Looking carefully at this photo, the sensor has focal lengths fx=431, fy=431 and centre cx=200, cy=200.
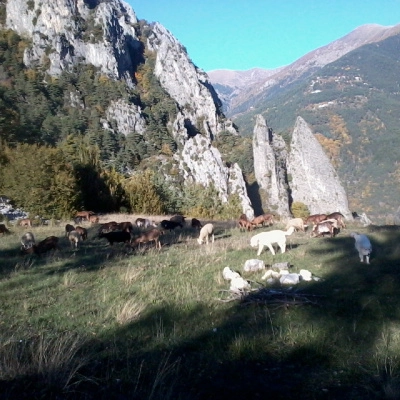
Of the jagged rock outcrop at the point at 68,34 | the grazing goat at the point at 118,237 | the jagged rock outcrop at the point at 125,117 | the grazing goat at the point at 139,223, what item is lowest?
the grazing goat at the point at 118,237

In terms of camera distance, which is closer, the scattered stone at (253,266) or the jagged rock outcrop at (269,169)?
the scattered stone at (253,266)

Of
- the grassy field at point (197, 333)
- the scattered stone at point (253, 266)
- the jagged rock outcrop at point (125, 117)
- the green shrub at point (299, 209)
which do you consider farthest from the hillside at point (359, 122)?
the grassy field at point (197, 333)

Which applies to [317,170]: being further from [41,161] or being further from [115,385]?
[115,385]

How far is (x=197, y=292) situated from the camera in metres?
8.20

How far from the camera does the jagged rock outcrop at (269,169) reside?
9152cm

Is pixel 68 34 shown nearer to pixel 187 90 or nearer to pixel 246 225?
pixel 187 90

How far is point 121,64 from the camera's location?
114 metres

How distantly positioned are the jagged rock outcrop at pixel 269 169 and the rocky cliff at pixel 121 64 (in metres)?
12.0

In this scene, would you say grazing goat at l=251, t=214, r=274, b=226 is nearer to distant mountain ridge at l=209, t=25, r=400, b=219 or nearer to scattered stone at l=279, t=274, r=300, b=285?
scattered stone at l=279, t=274, r=300, b=285

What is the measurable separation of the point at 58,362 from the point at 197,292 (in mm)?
4019

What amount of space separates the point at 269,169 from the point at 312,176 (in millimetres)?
10527

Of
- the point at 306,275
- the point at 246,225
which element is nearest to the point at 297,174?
the point at 246,225

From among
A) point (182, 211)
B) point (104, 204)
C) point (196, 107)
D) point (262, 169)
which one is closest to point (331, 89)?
point (196, 107)

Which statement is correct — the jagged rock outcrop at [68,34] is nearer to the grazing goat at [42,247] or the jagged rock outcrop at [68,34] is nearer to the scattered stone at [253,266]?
the grazing goat at [42,247]
